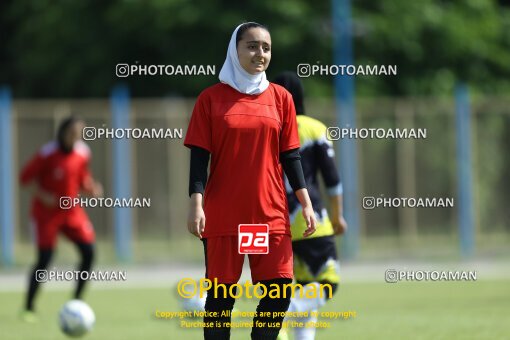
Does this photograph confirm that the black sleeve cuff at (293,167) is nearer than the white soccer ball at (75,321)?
Yes

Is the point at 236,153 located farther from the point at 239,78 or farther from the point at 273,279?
the point at 273,279

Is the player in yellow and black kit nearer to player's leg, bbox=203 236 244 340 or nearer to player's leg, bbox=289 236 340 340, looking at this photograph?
player's leg, bbox=289 236 340 340

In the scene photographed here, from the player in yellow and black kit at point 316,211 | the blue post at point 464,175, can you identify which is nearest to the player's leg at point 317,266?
the player in yellow and black kit at point 316,211

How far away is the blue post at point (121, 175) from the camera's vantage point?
23.0 metres

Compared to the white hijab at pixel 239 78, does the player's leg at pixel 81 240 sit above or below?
below

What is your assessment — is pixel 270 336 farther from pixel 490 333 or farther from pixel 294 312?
pixel 490 333

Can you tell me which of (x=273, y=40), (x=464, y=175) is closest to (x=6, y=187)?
(x=273, y=40)

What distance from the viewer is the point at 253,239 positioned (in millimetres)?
7148

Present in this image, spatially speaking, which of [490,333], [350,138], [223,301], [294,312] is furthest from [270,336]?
A: [350,138]

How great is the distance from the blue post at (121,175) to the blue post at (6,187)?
1917 mm

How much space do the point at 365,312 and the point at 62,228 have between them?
3446mm

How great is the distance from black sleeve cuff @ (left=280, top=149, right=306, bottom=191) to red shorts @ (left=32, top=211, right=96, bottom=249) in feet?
21.1

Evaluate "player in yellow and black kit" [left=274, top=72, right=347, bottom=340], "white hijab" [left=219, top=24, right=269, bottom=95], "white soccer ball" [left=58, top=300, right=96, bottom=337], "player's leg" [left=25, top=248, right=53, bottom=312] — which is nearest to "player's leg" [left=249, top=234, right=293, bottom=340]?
"white hijab" [left=219, top=24, right=269, bottom=95]

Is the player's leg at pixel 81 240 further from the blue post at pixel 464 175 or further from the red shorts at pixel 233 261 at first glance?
the blue post at pixel 464 175
